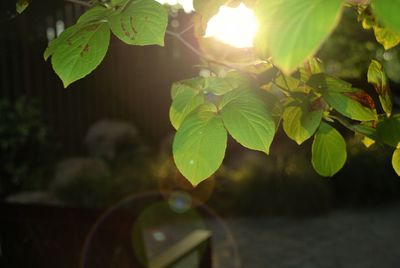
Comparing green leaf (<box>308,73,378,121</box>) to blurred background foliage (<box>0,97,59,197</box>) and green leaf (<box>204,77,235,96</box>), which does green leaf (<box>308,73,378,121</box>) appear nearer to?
green leaf (<box>204,77,235,96</box>)

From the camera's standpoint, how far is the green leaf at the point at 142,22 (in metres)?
0.77

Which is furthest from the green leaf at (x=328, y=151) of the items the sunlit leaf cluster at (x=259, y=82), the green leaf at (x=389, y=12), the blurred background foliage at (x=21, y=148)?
the blurred background foliage at (x=21, y=148)

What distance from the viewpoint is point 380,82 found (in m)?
0.96

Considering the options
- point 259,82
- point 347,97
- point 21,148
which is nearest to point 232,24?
point 259,82

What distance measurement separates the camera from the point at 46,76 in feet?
31.9

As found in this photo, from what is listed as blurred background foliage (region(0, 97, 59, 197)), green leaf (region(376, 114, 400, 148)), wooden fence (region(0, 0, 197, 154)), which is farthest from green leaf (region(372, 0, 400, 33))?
wooden fence (region(0, 0, 197, 154))

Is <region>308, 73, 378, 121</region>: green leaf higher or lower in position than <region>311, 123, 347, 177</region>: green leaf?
higher

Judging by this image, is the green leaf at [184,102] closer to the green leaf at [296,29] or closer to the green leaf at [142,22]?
the green leaf at [142,22]

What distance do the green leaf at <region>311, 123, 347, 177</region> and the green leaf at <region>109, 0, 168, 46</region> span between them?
34 centimetres

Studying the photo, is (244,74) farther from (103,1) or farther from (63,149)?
(63,149)

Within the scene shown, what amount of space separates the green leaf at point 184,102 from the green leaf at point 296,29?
1.34 ft

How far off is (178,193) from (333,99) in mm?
6772

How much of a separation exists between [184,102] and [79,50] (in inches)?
9.1

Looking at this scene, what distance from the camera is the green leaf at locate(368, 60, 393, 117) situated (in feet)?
3.12
